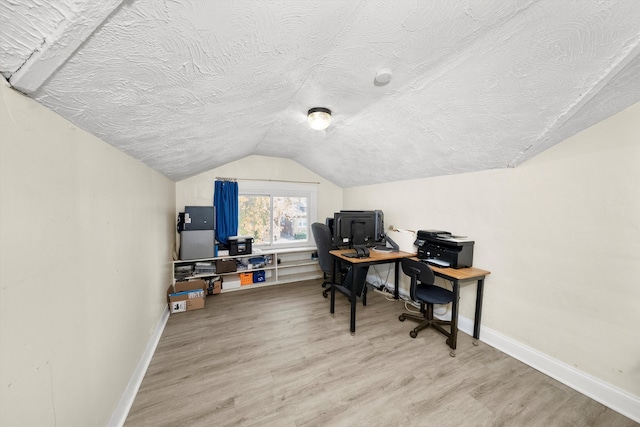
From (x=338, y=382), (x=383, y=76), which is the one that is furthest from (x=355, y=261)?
(x=383, y=76)

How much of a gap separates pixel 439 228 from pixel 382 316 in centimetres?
140

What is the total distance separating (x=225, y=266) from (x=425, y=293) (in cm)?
292

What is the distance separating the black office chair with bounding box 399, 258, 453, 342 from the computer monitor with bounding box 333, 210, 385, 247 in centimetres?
68

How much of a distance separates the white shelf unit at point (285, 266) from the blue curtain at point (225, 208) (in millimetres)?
477

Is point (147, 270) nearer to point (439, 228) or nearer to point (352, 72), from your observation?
point (352, 72)

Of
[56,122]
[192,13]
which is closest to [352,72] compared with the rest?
[192,13]

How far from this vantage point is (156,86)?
98cm

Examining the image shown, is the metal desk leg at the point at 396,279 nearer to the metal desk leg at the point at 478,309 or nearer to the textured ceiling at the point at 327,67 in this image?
the metal desk leg at the point at 478,309

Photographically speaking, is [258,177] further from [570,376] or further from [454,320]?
[570,376]

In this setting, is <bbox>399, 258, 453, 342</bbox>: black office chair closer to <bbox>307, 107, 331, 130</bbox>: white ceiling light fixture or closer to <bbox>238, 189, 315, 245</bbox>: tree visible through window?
<bbox>307, 107, 331, 130</bbox>: white ceiling light fixture

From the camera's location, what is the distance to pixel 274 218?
4.35 metres

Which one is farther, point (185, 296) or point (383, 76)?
point (185, 296)

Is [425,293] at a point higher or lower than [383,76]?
lower

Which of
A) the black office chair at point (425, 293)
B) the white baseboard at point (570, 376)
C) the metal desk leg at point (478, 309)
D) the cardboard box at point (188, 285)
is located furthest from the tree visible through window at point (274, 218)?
the white baseboard at point (570, 376)
